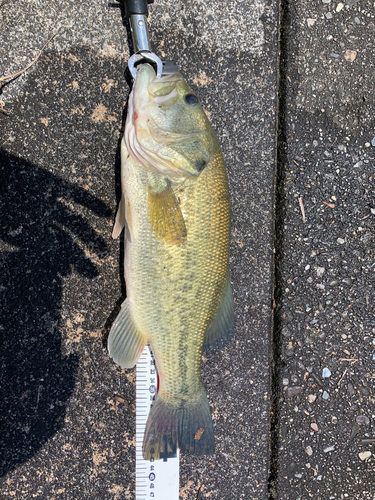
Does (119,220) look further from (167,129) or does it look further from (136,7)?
(136,7)

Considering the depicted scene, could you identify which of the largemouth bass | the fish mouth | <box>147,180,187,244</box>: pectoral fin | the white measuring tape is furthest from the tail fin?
the fish mouth

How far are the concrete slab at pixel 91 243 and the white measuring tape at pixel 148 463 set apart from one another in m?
0.05

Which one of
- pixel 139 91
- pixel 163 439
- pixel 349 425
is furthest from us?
pixel 349 425

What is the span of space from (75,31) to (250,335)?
2.15 m

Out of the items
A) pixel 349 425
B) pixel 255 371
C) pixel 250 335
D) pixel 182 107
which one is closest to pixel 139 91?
pixel 182 107

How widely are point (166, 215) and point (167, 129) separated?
0.45 meters

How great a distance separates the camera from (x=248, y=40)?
2.16 meters

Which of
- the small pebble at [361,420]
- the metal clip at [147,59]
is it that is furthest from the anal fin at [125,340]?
the small pebble at [361,420]

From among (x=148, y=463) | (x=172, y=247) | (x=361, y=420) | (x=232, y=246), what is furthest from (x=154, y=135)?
(x=361, y=420)

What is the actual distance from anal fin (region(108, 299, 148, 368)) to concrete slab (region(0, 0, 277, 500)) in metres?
0.18

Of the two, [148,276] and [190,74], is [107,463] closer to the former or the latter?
[148,276]

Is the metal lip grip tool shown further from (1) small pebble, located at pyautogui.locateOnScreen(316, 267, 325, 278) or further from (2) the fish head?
(1) small pebble, located at pyautogui.locateOnScreen(316, 267, 325, 278)

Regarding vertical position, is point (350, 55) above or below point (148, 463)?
above

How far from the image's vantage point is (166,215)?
1698 mm
